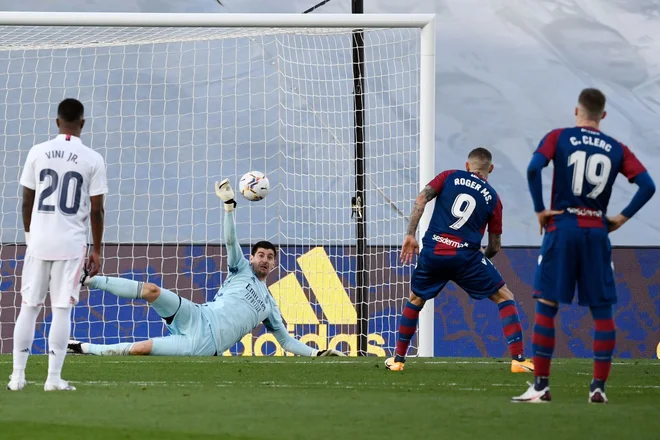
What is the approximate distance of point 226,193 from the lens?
11.0 metres

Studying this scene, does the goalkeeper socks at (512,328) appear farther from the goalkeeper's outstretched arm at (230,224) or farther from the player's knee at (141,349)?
the player's knee at (141,349)

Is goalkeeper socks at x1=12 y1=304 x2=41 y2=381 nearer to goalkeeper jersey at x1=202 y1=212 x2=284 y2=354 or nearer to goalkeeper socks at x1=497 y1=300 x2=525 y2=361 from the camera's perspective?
goalkeeper socks at x1=497 y1=300 x2=525 y2=361

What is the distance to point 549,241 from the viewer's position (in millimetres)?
6215

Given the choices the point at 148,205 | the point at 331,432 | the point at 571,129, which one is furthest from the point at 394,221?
the point at 331,432

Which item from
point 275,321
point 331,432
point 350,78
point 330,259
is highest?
point 350,78

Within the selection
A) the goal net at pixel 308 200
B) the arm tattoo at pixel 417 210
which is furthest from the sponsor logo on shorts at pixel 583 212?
the goal net at pixel 308 200

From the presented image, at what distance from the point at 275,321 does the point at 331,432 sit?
292 inches

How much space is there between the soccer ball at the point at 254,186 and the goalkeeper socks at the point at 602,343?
5550 millimetres

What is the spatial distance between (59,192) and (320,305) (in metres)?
7.13

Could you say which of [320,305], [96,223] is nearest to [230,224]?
[320,305]

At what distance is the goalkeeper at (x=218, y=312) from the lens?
11.3 meters

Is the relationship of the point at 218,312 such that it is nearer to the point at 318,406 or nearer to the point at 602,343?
the point at 318,406

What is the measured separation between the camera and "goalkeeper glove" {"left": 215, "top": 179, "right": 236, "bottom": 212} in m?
10.9

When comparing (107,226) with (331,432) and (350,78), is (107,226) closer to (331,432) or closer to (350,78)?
(350,78)
